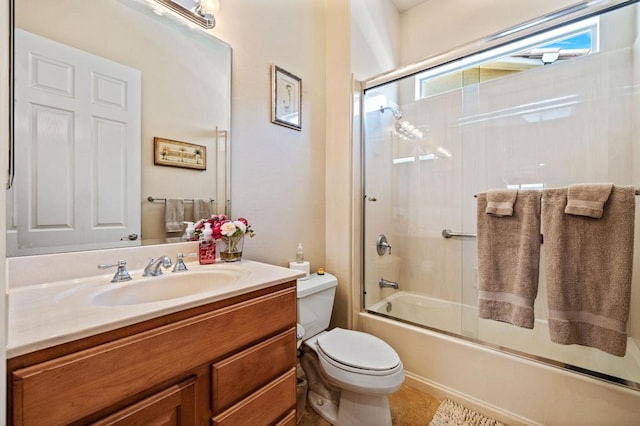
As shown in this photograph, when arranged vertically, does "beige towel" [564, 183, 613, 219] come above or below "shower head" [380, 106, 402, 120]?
below

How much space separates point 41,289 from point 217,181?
0.74m

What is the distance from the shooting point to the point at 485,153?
2.02 meters

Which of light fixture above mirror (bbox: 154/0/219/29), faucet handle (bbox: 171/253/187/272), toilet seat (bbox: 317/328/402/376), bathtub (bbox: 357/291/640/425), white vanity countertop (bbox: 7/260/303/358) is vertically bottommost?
bathtub (bbox: 357/291/640/425)

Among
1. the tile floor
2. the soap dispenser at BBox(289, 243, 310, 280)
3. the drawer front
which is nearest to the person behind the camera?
the drawer front

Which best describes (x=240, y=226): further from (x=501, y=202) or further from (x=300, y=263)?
(x=501, y=202)

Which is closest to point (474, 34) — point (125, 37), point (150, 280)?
point (125, 37)

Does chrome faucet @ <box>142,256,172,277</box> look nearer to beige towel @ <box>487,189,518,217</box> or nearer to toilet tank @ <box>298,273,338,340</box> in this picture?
toilet tank @ <box>298,273,338,340</box>

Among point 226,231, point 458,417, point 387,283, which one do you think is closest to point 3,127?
point 226,231

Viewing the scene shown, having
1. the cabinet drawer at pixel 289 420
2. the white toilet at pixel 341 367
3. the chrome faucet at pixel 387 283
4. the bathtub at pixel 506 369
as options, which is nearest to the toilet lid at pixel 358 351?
the white toilet at pixel 341 367

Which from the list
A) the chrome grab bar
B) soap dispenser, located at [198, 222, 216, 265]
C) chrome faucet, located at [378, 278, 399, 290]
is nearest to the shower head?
the chrome grab bar

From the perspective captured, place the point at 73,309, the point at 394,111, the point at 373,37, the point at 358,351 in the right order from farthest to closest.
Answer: the point at 394,111 → the point at 373,37 → the point at 358,351 → the point at 73,309

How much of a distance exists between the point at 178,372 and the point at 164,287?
1.30ft

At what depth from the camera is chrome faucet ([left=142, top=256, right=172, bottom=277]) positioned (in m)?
1.02

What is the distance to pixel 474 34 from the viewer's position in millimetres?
2201
